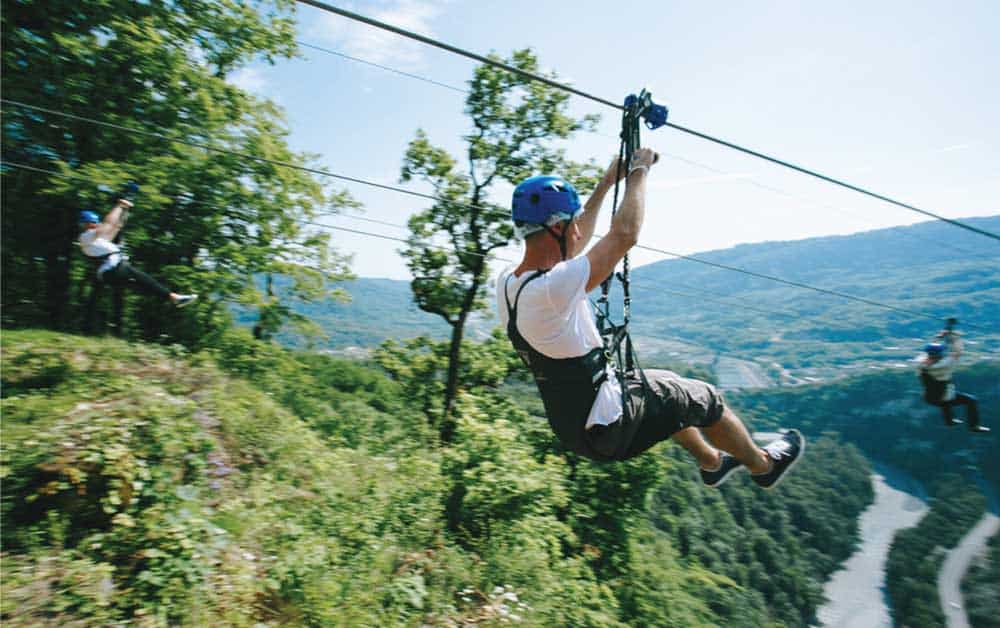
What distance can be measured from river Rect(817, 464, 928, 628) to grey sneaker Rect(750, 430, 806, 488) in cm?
7142

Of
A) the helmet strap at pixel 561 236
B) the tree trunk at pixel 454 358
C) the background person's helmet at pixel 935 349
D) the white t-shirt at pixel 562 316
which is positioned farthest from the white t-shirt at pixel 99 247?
the background person's helmet at pixel 935 349

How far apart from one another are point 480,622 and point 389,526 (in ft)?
5.55

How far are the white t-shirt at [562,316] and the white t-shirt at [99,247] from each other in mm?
7366

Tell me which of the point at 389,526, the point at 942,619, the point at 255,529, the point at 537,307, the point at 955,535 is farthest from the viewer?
the point at 955,535

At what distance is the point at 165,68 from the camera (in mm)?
8672

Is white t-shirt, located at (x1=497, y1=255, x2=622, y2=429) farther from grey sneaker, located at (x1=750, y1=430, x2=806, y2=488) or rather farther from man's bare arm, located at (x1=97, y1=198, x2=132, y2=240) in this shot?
man's bare arm, located at (x1=97, y1=198, x2=132, y2=240)

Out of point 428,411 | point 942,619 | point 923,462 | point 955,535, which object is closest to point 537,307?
point 428,411

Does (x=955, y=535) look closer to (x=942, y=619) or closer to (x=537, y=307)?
(x=942, y=619)

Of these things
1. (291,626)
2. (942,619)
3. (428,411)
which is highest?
(291,626)

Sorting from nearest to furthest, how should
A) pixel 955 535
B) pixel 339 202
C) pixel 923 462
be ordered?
pixel 339 202 → pixel 955 535 → pixel 923 462

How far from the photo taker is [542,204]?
7.76 feet

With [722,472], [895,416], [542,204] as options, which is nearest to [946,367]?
[722,472]

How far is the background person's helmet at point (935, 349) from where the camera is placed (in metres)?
8.19

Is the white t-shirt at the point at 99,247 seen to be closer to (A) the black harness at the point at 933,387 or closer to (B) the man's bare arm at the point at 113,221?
(B) the man's bare arm at the point at 113,221
